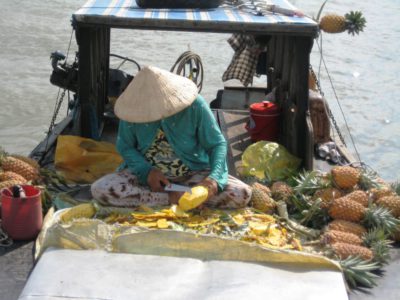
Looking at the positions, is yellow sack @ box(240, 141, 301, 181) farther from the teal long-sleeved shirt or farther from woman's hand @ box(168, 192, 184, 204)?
woman's hand @ box(168, 192, 184, 204)

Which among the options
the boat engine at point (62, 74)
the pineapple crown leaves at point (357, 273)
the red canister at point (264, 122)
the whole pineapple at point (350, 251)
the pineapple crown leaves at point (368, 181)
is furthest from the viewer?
the boat engine at point (62, 74)

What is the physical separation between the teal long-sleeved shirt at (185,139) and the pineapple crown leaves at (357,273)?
0.94 meters

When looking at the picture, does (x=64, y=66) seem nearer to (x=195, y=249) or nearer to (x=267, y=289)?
(x=195, y=249)

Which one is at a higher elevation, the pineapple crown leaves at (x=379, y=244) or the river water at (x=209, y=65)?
the pineapple crown leaves at (x=379, y=244)

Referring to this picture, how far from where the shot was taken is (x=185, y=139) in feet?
13.6

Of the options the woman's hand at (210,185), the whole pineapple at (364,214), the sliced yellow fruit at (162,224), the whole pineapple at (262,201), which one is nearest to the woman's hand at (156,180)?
the woman's hand at (210,185)

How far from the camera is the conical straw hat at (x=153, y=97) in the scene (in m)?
3.89

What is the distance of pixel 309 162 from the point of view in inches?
193

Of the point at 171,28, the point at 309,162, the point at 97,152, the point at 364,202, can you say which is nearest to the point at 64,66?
the point at 97,152

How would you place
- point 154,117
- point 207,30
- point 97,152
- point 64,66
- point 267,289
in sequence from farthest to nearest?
1. point 64,66
2. point 97,152
3. point 207,30
4. point 154,117
5. point 267,289

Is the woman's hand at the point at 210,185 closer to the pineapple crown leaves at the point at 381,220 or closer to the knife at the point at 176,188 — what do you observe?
the knife at the point at 176,188

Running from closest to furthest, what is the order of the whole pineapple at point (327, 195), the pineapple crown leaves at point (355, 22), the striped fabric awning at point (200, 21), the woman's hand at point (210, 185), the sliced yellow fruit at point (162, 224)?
1. the sliced yellow fruit at point (162, 224)
2. the woman's hand at point (210, 185)
3. the whole pineapple at point (327, 195)
4. the striped fabric awning at point (200, 21)
5. the pineapple crown leaves at point (355, 22)

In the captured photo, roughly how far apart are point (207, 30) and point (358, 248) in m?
1.98

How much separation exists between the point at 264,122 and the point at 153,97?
80.4 inches
